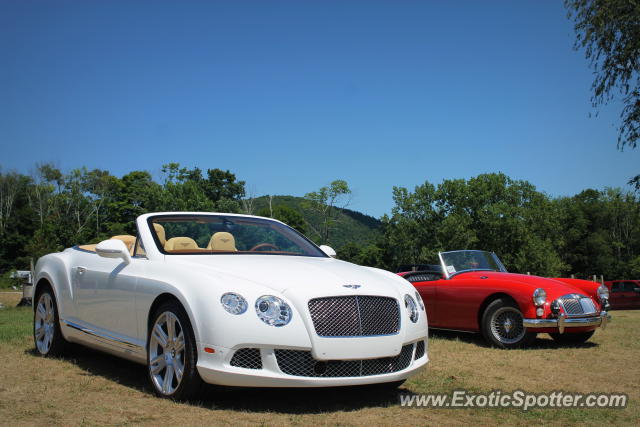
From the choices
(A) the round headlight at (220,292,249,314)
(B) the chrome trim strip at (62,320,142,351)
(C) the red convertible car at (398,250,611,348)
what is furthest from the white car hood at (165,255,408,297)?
(C) the red convertible car at (398,250,611,348)

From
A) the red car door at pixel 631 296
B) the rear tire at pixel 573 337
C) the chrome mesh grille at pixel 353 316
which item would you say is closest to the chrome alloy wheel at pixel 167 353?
the chrome mesh grille at pixel 353 316

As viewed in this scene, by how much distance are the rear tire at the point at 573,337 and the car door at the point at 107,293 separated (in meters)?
6.69

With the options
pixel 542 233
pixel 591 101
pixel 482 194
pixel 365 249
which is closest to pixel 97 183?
pixel 365 249

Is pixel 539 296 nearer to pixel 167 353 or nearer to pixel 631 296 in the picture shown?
pixel 167 353

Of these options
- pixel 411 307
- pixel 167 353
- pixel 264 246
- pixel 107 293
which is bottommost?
pixel 167 353

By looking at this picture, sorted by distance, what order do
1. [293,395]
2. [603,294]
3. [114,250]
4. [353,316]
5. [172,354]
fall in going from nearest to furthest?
[353,316]
[172,354]
[293,395]
[114,250]
[603,294]

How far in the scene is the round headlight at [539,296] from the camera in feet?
27.5

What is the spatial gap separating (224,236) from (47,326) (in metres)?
2.55

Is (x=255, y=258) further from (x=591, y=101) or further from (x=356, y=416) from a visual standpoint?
(x=591, y=101)

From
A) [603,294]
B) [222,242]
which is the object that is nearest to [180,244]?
[222,242]

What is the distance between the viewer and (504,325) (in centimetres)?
872

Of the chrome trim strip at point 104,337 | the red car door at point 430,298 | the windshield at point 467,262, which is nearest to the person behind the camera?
the chrome trim strip at point 104,337

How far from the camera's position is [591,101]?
15750 mm

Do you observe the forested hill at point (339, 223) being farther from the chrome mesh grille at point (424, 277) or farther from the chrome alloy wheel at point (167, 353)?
the chrome alloy wheel at point (167, 353)
